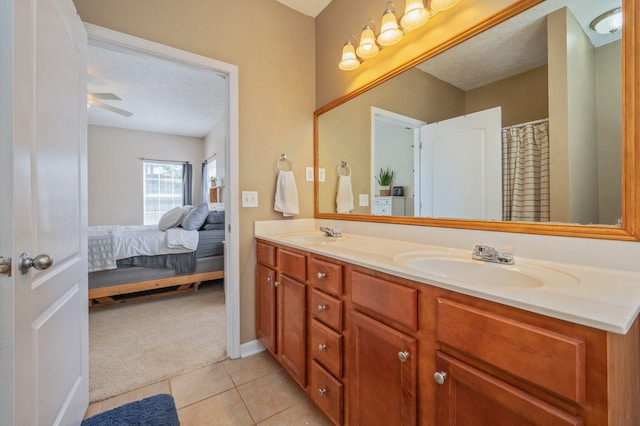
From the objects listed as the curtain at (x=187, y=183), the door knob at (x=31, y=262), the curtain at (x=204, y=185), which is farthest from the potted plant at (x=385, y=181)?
the curtain at (x=187, y=183)

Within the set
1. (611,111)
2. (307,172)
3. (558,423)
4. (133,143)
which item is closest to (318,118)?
(307,172)

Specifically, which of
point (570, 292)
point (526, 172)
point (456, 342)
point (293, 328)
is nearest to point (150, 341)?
point (293, 328)

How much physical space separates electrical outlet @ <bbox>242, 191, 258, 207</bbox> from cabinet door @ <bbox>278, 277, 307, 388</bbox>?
0.65 meters

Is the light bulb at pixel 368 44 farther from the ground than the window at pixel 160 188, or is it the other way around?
the light bulb at pixel 368 44

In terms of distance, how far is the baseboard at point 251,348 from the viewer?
193 centimetres

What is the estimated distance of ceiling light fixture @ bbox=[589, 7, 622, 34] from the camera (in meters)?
0.84

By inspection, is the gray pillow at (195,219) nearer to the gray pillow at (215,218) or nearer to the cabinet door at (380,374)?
the gray pillow at (215,218)

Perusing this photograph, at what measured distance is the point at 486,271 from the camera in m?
1.00

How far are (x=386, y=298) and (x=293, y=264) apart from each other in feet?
2.26

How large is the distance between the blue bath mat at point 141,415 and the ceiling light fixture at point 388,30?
225cm

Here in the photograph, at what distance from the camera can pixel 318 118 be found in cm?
223

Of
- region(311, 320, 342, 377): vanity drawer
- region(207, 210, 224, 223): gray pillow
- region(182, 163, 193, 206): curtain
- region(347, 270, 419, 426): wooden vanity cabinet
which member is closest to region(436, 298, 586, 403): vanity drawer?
region(347, 270, 419, 426): wooden vanity cabinet

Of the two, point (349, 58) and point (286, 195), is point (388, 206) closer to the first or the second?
point (286, 195)

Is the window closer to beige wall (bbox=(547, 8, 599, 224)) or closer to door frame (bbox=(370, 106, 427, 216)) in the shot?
door frame (bbox=(370, 106, 427, 216))
